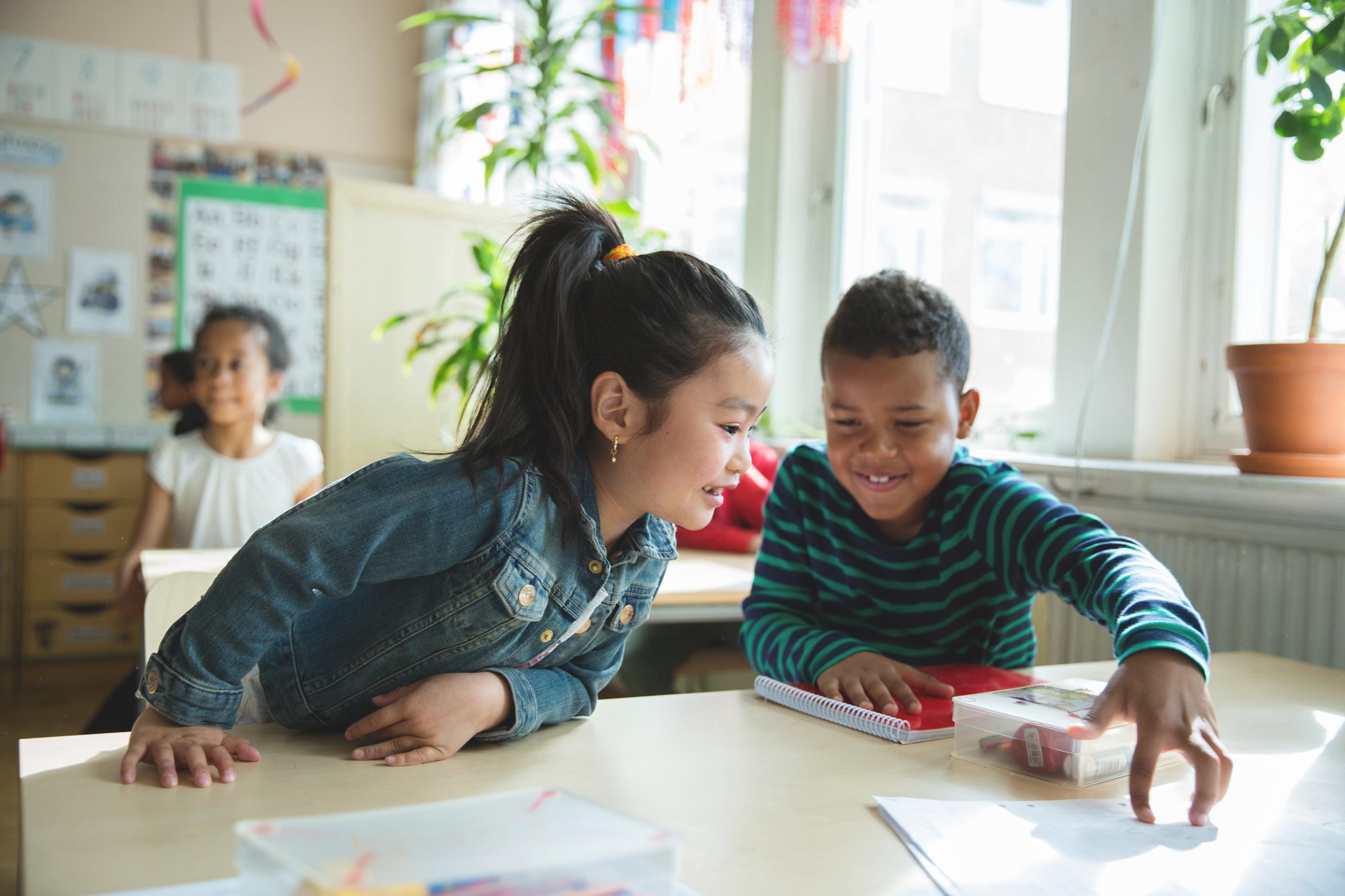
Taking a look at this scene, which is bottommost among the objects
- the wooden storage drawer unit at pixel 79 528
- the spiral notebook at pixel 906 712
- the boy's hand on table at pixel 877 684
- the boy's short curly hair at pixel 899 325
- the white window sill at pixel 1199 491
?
the wooden storage drawer unit at pixel 79 528

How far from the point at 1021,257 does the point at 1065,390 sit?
19.1 inches

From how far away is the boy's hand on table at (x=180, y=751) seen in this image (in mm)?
710

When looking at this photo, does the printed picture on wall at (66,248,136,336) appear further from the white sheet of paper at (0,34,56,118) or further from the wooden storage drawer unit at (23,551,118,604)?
the wooden storage drawer unit at (23,551,118,604)

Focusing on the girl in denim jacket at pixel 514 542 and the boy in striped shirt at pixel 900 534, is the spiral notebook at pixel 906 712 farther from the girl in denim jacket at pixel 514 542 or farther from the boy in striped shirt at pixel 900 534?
the girl in denim jacket at pixel 514 542

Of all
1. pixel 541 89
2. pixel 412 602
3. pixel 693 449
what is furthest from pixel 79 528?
pixel 693 449

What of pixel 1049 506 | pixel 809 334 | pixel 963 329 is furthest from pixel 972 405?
pixel 809 334

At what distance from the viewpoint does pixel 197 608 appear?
2.58 ft

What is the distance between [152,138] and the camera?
4305 millimetres

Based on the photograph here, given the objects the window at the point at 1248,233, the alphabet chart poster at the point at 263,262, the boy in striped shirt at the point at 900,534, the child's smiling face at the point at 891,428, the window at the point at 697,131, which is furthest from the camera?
the alphabet chart poster at the point at 263,262

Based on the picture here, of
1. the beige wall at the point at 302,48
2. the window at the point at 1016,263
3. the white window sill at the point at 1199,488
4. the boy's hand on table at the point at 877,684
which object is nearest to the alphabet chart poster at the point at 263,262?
the beige wall at the point at 302,48

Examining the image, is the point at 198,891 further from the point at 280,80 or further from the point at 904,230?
the point at 280,80

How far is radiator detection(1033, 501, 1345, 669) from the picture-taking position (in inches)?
54.4

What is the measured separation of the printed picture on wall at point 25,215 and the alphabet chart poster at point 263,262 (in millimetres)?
494

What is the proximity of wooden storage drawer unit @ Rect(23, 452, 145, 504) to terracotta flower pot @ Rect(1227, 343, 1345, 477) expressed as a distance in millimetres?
3678
